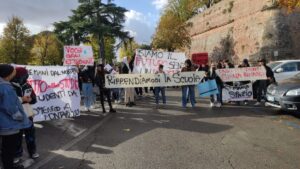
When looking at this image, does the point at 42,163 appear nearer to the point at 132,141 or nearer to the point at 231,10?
the point at 132,141

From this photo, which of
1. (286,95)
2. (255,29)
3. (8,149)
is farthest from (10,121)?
(255,29)

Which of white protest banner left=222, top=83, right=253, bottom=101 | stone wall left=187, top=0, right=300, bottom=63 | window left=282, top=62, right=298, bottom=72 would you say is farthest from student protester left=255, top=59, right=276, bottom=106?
stone wall left=187, top=0, right=300, bottom=63

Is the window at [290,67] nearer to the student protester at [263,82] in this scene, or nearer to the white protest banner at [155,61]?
→ the student protester at [263,82]

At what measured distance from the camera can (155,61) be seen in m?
16.5

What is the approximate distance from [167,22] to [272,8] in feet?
67.3

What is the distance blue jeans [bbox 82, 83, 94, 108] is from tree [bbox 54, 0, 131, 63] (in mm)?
33233

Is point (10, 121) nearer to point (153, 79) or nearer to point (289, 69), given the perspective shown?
point (153, 79)

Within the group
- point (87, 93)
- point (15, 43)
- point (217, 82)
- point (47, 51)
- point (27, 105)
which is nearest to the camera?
point (27, 105)

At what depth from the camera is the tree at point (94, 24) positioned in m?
46.8

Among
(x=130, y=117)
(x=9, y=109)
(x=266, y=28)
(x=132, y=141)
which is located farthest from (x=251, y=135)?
(x=266, y=28)

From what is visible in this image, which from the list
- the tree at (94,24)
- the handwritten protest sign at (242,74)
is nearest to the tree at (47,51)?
the tree at (94,24)

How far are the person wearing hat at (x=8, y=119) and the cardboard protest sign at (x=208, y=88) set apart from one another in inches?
360

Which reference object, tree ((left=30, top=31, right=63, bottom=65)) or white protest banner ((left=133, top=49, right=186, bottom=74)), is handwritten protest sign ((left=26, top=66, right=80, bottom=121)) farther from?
tree ((left=30, top=31, right=63, bottom=65))

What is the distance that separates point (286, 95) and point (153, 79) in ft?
16.3
